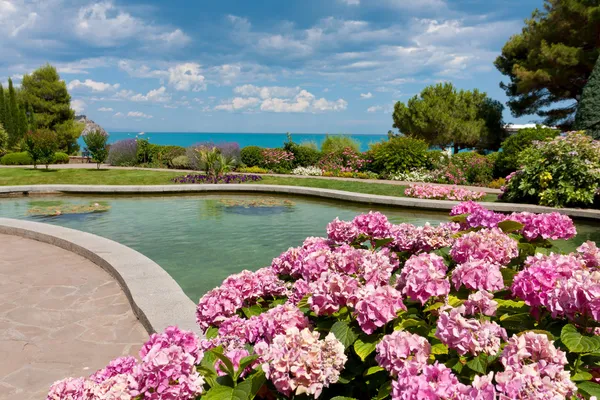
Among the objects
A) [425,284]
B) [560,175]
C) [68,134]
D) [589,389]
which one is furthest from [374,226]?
[68,134]

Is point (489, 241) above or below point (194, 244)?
above

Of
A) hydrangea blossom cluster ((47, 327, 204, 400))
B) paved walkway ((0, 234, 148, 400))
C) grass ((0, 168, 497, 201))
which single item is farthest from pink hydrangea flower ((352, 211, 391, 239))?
grass ((0, 168, 497, 201))

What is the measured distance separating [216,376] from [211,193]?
12.3 meters

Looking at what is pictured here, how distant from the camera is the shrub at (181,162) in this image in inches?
837

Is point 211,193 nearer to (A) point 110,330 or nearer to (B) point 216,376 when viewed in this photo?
(A) point 110,330

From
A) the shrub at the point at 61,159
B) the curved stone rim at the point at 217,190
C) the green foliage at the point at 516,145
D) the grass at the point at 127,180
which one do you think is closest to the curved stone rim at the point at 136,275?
the curved stone rim at the point at 217,190

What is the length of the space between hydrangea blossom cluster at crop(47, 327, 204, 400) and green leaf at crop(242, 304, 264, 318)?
0.51 metres

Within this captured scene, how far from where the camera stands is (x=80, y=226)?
8734 mm

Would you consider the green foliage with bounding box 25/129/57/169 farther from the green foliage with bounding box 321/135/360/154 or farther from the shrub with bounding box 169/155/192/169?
the green foliage with bounding box 321/135/360/154

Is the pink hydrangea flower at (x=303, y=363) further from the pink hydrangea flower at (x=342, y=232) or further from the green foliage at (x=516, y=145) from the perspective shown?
the green foliage at (x=516, y=145)

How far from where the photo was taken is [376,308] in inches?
60.1

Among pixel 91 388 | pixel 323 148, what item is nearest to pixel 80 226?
pixel 91 388

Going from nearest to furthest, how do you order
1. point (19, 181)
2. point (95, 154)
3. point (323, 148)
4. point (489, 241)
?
point (489, 241), point (19, 181), point (95, 154), point (323, 148)

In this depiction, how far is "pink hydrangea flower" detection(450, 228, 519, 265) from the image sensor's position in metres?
2.21
